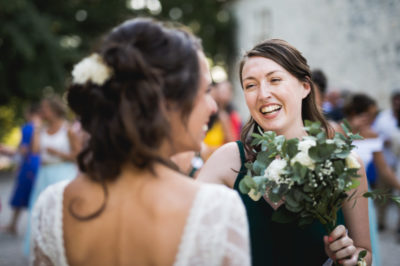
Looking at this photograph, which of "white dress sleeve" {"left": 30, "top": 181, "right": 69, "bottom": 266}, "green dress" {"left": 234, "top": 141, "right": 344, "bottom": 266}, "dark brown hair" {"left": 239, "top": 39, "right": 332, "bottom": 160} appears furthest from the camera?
"dark brown hair" {"left": 239, "top": 39, "right": 332, "bottom": 160}

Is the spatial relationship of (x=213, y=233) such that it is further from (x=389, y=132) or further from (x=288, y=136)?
(x=389, y=132)

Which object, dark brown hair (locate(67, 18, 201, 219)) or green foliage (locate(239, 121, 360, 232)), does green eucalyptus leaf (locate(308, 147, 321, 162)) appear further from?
dark brown hair (locate(67, 18, 201, 219))

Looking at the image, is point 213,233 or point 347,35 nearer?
point 213,233

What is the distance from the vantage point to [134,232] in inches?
57.7

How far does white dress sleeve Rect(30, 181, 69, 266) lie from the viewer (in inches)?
62.2

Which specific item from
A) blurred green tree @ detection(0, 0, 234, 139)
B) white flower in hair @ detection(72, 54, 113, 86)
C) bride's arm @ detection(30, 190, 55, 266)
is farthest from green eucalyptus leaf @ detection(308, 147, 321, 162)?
blurred green tree @ detection(0, 0, 234, 139)

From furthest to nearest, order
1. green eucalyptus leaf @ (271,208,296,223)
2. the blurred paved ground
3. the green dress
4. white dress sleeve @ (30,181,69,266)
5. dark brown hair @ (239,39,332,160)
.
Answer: the blurred paved ground
dark brown hair @ (239,39,332,160)
the green dress
green eucalyptus leaf @ (271,208,296,223)
white dress sleeve @ (30,181,69,266)

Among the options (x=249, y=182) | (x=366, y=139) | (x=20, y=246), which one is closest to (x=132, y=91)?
(x=249, y=182)

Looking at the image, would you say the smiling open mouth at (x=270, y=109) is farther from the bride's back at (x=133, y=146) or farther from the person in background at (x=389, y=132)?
the person in background at (x=389, y=132)

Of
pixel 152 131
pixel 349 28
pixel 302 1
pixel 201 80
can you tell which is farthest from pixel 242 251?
pixel 302 1

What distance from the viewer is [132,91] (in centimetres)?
147

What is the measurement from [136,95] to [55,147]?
598 centimetres

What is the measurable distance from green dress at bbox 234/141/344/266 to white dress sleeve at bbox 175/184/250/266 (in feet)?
2.77

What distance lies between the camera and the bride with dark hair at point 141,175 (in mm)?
1464
